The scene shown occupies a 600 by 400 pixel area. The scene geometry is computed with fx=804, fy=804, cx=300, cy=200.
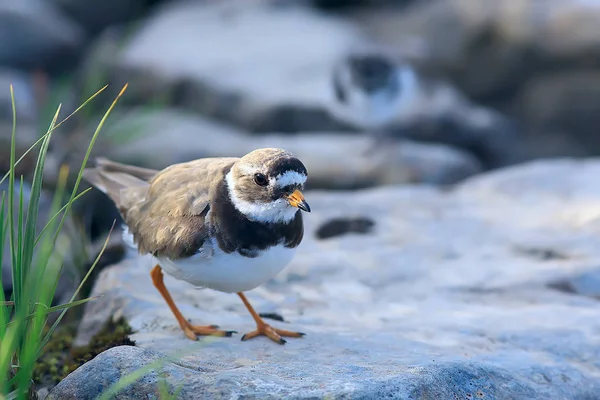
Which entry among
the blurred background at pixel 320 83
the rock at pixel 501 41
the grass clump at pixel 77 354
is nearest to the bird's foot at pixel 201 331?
the grass clump at pixel 77 354

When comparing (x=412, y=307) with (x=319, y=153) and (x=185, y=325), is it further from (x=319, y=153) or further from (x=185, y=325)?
(x=319, y=153)

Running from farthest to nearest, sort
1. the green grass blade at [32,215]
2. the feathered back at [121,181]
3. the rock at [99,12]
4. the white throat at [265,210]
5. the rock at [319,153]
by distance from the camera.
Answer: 1. the rock at [99,12]
2. the rock at [319,153]
3. the feathered back at [121,181]
4. the white throat at [265,210]
5. the green grass blade at [32,215]

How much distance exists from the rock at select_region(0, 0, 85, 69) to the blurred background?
22 mm

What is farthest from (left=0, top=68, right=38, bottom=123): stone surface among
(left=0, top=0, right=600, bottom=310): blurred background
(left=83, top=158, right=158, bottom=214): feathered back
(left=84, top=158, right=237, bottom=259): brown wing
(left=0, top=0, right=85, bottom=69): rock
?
(left=84, top=158, right=237, bottom=259): brown wing

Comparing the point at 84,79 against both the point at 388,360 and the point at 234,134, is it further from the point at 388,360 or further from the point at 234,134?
the point at 388,360

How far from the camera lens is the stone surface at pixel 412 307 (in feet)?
12.6

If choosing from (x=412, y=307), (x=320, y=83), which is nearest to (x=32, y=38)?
(x=320, y=83)

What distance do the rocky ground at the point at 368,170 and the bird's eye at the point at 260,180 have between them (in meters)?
0.94

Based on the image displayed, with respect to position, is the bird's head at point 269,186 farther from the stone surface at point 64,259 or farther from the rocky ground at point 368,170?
the stone surface at point 64,259

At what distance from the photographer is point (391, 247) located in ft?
21.3

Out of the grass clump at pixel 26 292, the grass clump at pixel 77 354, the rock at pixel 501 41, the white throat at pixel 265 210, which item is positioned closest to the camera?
the grass clump at pixel 26 292

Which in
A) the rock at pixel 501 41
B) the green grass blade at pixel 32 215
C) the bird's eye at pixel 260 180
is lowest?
the green grass blade at pixel 32 215

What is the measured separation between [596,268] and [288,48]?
24.9 feet

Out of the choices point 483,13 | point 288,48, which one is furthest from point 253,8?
point 483,13
